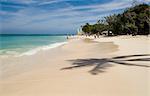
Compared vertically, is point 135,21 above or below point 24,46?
above

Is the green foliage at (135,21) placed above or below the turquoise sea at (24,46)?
above

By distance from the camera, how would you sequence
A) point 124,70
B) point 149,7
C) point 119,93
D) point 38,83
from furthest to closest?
point 149,7 → point 124,70 → point 38,83 → point 119,93

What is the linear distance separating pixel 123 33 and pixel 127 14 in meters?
3.96

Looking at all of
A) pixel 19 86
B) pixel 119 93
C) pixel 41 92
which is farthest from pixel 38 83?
pixel 119 93

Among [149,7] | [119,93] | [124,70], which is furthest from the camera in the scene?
[149,7]

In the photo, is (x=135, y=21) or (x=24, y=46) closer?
(x=24, y=46)

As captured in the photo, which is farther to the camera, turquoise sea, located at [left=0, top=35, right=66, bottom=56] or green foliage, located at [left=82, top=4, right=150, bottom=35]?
green foliage, located at [left=82, top=4, right=150, bottom=35]

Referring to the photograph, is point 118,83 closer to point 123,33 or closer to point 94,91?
point 94,91

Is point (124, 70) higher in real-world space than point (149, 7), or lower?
lower

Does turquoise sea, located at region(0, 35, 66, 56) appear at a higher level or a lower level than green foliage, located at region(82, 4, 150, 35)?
lower

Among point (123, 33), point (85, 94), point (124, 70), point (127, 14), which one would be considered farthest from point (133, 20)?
point (85, 94)

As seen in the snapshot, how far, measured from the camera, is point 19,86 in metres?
5.04

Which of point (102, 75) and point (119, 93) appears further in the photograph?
point (102, 75)

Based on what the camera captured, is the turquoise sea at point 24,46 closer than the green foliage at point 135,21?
Yes
